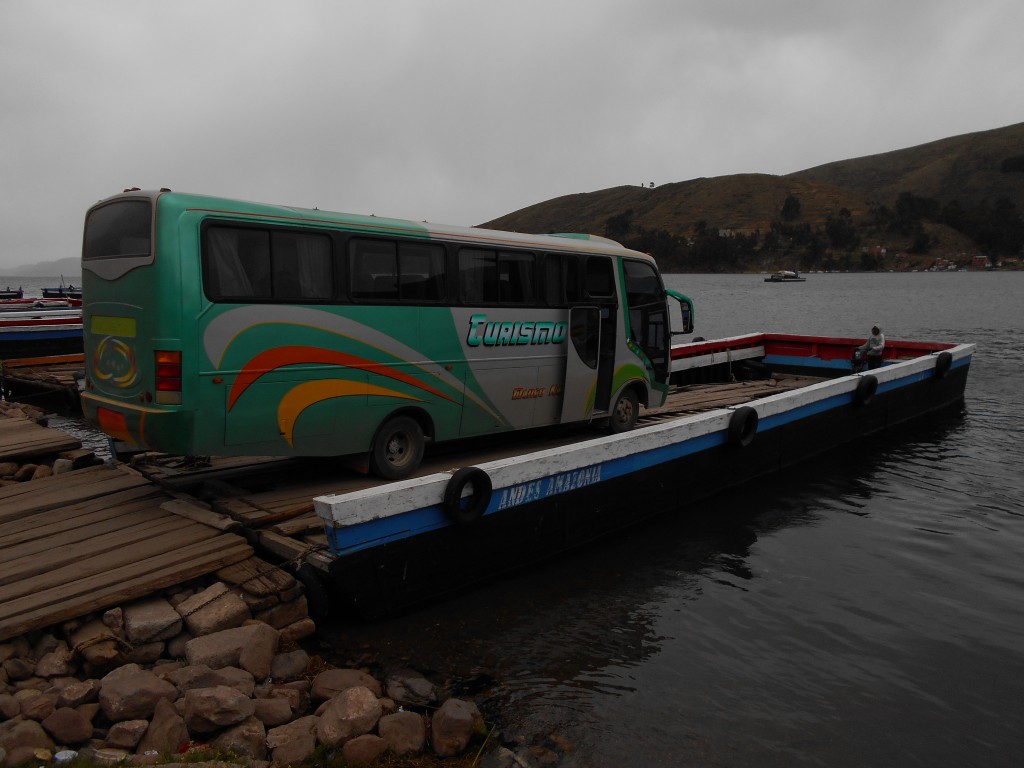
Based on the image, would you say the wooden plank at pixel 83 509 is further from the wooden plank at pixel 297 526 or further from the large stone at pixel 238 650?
the large stone at pixel 238 650

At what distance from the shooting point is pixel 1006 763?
19.8 feet

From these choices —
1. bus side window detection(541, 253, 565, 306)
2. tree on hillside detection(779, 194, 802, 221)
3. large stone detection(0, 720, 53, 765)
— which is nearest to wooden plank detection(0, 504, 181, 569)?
large stone detection(0, 720, 53, 765)

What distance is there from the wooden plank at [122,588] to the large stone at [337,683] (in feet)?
4.79

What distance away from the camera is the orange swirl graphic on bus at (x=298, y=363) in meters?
7.48

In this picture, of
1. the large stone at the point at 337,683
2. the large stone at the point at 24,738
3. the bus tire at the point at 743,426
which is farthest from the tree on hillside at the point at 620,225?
the large stone at the point at 24,738

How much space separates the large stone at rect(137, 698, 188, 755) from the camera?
4.98 m

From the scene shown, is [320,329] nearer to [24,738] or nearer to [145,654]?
[145,654]

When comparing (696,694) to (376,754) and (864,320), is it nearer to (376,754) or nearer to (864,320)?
(376,754)

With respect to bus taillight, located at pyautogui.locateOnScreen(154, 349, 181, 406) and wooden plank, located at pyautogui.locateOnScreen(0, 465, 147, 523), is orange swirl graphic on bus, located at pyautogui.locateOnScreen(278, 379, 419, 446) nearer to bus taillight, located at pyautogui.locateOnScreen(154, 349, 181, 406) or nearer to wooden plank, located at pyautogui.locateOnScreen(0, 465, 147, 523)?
bus taillight, located at pyautogui.locateOnScreen(154, 349, 181, 406)

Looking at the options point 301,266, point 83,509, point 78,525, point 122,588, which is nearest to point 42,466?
point 83,509

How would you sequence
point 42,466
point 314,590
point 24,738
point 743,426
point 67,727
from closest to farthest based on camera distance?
point 24,738 → point 67,727 → point 314,590 → point 42,466 → point 743,426

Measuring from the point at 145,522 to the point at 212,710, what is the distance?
3119 mm

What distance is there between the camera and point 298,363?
25.9ft

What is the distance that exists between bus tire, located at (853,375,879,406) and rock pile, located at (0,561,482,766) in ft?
39.9
